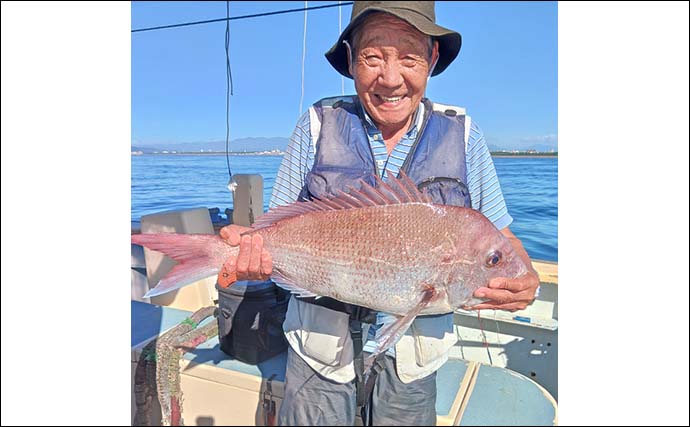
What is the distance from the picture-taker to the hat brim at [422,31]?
1087 mm

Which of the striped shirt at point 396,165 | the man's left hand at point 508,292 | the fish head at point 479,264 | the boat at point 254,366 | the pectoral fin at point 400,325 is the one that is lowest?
the boat at point 254,366

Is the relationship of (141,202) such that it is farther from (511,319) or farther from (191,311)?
(511,319)

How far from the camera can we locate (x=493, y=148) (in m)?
1.39

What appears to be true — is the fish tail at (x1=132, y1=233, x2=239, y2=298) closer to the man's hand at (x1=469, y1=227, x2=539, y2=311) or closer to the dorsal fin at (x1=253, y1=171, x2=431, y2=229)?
the dorsal fin at (x1=253, y1=171, x2=431, y2=229)

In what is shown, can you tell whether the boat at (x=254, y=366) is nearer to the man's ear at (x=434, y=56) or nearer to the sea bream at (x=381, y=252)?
the sea bream at (x=381, y=252)

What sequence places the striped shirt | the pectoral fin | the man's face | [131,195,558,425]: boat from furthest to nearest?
[131,195,558,425]: boat < the striped shirt < the man's face < the pectoral fin

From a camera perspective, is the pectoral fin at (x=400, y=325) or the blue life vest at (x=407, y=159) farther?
the blue life vest at (x=407, y=159)

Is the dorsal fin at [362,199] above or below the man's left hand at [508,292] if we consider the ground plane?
above

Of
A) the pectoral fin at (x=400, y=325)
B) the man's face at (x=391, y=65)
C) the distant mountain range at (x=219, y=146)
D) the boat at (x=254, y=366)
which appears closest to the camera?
the pectoral fin at (x=400, y=325)

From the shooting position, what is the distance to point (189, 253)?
1075 mm

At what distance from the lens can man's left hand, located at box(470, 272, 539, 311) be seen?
3.43 ft

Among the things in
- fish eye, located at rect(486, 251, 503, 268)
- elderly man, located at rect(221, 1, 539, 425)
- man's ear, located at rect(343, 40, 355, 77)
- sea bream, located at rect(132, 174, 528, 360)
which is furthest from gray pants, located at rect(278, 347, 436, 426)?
man's ear, located at rect(343, 40, 355, 77)

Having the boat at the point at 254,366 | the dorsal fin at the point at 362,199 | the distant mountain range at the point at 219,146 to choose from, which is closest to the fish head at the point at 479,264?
the dorsal fin at the point at 362,199
